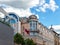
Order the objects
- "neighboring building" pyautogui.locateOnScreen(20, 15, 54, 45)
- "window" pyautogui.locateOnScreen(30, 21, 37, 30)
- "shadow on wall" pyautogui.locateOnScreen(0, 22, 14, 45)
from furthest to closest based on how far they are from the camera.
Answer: "window" pyautogui.locateOnScreen(30, 21, 37, 30)
"neighboring building" pyautogui.locateOnScreen(20, 15, 54, 45)
"shadow on wall" pyautogui.locateOnScreen(0, 22, 14, 45)

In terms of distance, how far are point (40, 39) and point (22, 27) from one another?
6.69m

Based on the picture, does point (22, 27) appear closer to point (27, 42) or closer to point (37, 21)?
point (37, 21)

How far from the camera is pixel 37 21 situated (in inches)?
3002

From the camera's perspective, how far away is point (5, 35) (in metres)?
23.8

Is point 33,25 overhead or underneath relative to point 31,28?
overhead

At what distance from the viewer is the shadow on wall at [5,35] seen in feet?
74.3

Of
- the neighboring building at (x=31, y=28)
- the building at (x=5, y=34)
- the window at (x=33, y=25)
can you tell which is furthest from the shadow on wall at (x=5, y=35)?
the window at (x=33, y=25)

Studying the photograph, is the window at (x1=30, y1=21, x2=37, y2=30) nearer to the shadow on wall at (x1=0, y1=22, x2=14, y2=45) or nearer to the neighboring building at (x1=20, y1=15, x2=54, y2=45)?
the neighboring building at (x1=20, y1=15, x2=54, y2=45)

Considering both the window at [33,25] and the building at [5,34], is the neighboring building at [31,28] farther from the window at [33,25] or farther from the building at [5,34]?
the building at [5,34]

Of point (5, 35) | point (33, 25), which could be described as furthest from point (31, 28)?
point (5, 35)

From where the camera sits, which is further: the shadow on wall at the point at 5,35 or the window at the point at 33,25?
the window at the point at 33,25

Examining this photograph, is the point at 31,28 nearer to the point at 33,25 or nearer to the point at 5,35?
the point at 33,25

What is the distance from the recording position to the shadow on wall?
22656 mm

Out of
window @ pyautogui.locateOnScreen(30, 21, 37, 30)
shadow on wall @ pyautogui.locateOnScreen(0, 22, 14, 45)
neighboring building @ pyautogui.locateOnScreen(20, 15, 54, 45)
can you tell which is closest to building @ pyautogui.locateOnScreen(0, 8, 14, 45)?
shadow on wall @ pyautogui.locateOnScreen(0, 22, 14, 45)
